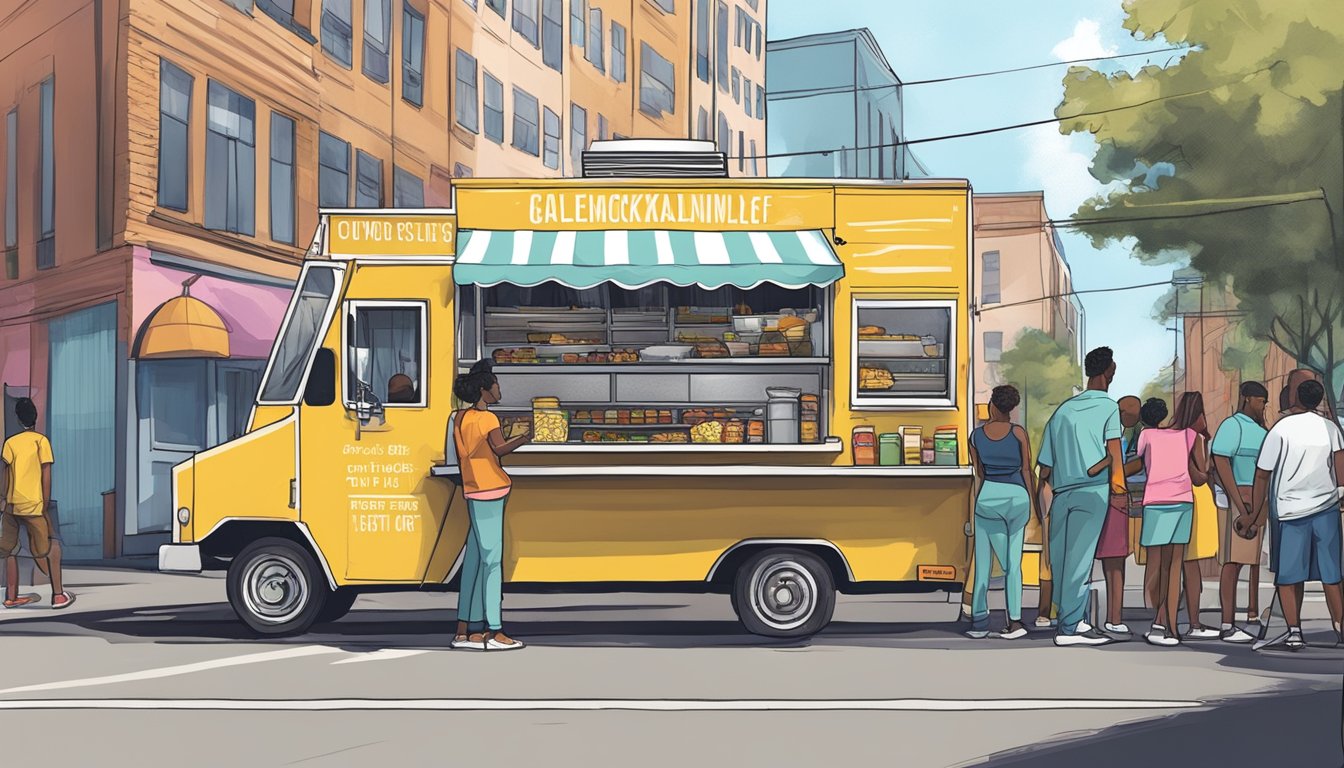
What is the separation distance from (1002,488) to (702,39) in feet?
146

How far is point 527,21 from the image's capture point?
3869 cm

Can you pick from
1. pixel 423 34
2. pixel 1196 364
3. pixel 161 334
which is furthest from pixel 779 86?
pixel 161 334

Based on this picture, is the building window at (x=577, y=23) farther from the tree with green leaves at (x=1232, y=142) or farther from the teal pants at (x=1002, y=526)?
the teal pants at (x=1002, y=526)

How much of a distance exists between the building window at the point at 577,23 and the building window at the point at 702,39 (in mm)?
10956

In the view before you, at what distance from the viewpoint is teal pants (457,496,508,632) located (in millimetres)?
10742

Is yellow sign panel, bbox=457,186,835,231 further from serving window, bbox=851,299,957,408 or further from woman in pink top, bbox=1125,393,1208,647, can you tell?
woman in pink top, bbox=1125,393,1208,647

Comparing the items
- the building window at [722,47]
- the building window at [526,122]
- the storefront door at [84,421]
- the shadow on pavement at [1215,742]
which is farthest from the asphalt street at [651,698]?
the building window at [722,47]

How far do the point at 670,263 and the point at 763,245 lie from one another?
2.36 ft

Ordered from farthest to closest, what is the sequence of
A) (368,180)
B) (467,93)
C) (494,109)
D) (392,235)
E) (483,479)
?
(494,109) < (467,93) < (368,180) < (392,235) < (483,479)

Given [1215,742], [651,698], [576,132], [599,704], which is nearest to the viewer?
[1215,742]

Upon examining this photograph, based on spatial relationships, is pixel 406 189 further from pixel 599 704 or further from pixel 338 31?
pixel 599 704

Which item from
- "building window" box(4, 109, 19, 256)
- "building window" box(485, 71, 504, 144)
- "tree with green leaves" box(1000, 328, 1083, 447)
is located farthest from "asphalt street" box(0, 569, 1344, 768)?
"tree with green leaves" box(1000, 328, 1083, 447)

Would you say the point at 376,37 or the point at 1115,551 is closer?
the point at 1115,551

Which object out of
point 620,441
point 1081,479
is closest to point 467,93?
point 620,441
